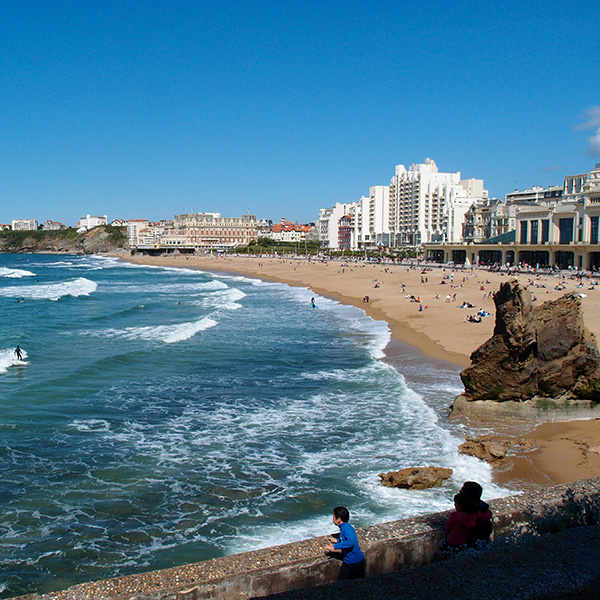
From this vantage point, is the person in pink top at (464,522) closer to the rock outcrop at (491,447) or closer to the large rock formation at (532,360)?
the rock outcrop at (491,447)

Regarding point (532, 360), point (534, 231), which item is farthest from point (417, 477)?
point (534, 231)

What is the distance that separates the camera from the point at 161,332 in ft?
97.9

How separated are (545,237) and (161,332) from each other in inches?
2275

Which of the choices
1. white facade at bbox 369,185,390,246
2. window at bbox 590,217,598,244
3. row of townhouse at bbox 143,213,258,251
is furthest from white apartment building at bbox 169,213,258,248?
window at bbox 590,217,598,244

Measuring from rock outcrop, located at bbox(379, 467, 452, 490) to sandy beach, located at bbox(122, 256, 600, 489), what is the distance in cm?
114

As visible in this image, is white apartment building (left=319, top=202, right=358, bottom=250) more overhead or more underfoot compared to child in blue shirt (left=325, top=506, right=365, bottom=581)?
more overhead

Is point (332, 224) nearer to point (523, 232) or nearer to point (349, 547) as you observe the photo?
point (523, 232)

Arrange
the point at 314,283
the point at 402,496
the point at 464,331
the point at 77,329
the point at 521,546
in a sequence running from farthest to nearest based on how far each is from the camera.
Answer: the point at 314,283
the point at 77,329
the point at 464,331
the point at 402,496
the point at 521,546

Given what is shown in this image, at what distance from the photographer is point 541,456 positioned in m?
11.9

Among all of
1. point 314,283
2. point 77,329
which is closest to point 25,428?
point 77,329

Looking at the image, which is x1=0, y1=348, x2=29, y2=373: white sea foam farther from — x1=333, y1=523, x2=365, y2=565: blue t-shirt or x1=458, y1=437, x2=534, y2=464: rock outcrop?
x1=333, y1=523, x2=365, y2=565: blue t-shirt

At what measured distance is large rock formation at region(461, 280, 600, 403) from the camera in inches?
560

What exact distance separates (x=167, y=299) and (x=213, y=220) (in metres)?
138

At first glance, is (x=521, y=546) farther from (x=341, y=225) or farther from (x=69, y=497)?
(x=341, y=225)
